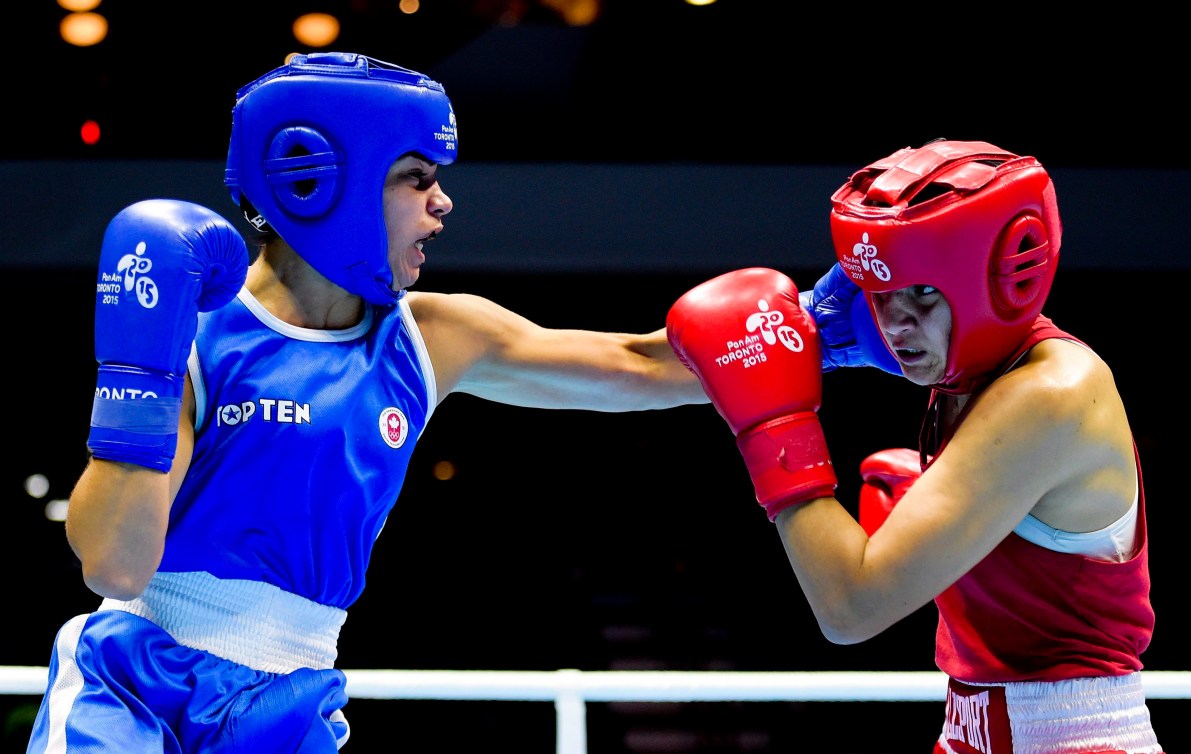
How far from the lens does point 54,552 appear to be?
627cm

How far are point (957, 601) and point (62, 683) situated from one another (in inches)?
46.2

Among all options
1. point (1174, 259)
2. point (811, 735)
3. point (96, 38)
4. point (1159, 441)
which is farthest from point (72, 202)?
point (1159, 441)

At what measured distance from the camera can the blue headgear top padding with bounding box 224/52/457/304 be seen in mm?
1699

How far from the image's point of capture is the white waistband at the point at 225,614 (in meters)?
1.60

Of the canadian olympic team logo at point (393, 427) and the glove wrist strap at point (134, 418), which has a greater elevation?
the glove wrist strap at point (134, 418)

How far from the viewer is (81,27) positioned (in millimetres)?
5098

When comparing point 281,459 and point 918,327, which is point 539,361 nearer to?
point 281,459

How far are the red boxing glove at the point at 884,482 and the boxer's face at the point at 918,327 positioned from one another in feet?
0.68

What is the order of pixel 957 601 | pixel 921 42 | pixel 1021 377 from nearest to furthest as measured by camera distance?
pixel 1021 377
pixel 957 601
pixel 921 42

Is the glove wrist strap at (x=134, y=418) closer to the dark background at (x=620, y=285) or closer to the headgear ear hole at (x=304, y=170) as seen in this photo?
the headgear ear hole at (x=304, y=170)

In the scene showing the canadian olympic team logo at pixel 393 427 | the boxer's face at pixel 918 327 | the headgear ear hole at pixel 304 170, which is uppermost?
the headgear ear hole at pixel 304 170

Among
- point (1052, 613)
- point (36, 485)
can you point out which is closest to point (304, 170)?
point (1052, 613)

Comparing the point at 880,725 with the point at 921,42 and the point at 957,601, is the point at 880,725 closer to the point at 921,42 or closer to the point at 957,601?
the point at 921,42

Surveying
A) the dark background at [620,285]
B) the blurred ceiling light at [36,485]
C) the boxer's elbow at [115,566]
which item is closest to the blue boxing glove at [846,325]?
the boxer's elbow at [115,566]
